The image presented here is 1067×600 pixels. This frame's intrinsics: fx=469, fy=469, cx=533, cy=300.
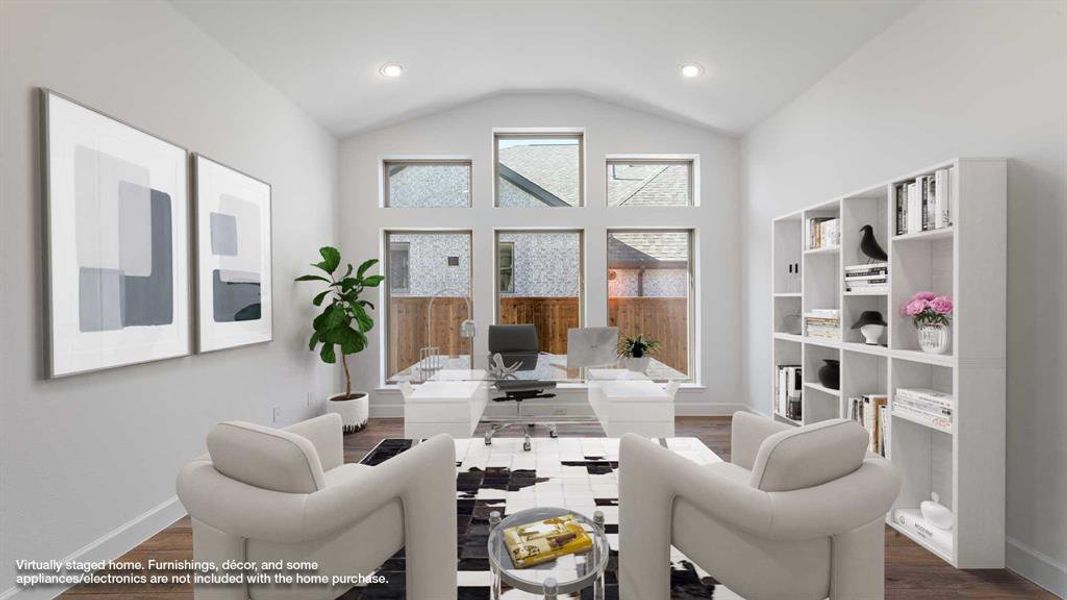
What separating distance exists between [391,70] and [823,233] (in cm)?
361

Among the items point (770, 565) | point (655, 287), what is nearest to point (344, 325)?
point (655, 287)

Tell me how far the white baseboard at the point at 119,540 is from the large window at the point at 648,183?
14.6ft

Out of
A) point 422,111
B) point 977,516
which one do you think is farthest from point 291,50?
point 977,516

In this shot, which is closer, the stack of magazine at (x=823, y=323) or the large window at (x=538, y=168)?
the stack of magazine at (x=823, y=323)

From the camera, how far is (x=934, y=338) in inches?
91.6

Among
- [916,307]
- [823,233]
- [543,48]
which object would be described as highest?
[543,48]

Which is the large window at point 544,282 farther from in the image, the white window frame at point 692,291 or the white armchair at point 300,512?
the white armchair at point 300,512

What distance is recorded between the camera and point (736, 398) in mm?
4984

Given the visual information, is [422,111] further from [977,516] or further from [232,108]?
[977,516]

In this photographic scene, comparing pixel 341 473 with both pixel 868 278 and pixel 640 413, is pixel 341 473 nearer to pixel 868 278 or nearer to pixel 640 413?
pixel 640 413

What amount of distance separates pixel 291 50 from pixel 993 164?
4.26 metres

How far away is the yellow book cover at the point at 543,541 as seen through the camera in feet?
4.74

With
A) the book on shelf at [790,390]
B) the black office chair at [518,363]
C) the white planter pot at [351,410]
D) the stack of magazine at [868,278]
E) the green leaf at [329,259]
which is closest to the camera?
the stack of magazine at [868,278]

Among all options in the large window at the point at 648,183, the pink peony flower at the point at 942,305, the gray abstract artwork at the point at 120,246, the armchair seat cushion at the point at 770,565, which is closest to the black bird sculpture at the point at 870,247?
the pink peony flower at the point at 942,305
